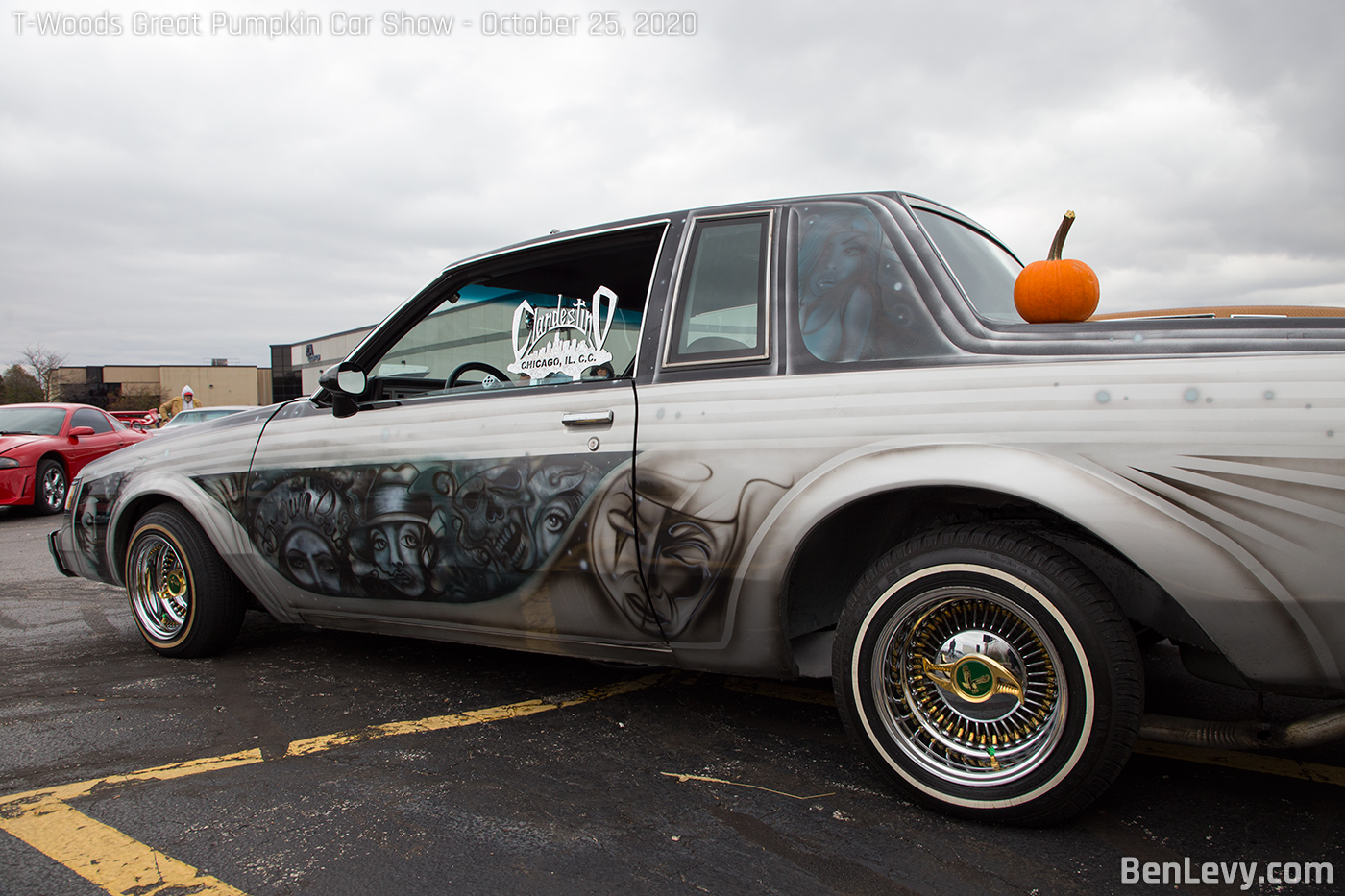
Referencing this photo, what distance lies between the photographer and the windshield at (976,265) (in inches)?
94.2

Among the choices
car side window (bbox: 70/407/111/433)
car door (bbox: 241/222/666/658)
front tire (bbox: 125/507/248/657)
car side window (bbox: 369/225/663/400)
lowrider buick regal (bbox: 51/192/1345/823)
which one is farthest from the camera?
car side window (bbox: 70/407/111/433)

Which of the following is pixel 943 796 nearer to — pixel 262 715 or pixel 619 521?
pixel 619 521

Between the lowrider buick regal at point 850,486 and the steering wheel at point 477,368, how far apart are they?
15 mm

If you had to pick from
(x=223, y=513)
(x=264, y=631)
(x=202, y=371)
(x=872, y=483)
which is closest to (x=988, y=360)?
(x=872, y=483)

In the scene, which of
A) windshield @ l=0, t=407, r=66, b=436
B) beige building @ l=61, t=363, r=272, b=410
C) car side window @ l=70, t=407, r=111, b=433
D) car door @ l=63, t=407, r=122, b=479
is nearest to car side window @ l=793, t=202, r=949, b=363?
car door @ l=63, t=407, r=122, b=479

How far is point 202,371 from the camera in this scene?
70.6m

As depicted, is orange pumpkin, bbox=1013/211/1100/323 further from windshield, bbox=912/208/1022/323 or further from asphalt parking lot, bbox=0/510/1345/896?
asphalt parking lot, bbox=0/510/1345/896

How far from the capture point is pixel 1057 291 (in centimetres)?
236

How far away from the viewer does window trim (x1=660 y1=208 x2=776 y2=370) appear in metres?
2.47

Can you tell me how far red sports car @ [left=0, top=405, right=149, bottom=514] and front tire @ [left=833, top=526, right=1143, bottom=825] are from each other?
11.1 meters

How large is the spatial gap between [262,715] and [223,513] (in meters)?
0.95

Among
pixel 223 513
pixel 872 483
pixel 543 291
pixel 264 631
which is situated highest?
pixel 543 291

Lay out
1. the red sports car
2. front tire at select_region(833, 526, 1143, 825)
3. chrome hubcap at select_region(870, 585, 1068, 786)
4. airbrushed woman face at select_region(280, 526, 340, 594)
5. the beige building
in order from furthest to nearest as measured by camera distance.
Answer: the beige building < the red sports car < airbrushed woman face at select_region(280, 526, 340, 594) < chrome hubcap at select_region(870, 585, 1068, 786) < front tire at select_region(833, 526, 1143, 825)

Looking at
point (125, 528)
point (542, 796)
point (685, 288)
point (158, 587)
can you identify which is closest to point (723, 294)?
point (685, 288)
